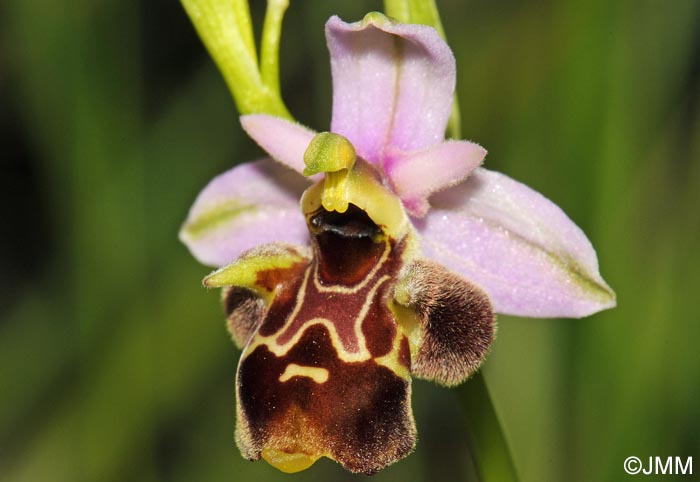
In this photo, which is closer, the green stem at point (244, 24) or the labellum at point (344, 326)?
the labellum at point (344, 326)

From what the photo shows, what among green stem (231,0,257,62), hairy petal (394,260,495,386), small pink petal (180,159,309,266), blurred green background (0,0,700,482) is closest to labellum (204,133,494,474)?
hairy petal (394,260,495,386)

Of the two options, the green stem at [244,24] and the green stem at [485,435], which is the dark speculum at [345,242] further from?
the green stem at [244,24]

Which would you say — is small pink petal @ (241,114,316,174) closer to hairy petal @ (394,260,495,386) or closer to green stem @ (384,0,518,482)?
hairy petal @ (394,260,495,386)

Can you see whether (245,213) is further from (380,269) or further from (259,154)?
(259,154)

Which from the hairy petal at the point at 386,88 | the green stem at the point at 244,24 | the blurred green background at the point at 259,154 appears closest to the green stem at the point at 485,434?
the hairy petal at the point at 386,88

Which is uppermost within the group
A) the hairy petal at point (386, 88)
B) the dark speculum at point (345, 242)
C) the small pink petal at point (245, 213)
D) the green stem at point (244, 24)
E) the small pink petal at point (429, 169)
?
the green stem at point (244, 24)
